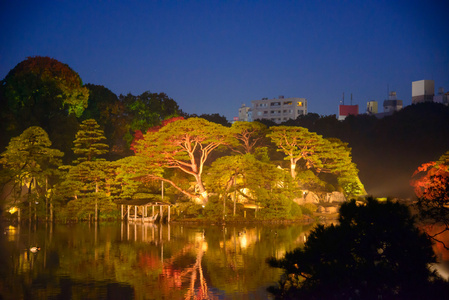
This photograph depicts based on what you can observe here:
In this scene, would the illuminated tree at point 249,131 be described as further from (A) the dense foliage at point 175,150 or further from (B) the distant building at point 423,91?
(B) the distant building at point 423,91

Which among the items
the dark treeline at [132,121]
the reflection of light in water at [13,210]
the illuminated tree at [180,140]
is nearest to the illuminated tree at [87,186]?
the illuminated tree at [180,140]

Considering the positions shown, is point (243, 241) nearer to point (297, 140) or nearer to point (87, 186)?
point (87, 186)

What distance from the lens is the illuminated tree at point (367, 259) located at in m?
10.8

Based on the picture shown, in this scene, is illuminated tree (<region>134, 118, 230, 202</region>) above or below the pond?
above

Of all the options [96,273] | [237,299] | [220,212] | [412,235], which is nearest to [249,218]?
[220,212]

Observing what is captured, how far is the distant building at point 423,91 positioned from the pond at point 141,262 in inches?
2534

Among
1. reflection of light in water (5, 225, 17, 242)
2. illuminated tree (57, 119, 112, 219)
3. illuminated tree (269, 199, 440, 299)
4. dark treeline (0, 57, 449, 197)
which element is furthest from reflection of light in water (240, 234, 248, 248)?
dark treeline (0, 57, 449, 197)

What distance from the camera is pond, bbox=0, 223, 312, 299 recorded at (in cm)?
1416

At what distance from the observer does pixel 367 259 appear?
11258 millimetres

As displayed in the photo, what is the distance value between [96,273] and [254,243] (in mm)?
10015

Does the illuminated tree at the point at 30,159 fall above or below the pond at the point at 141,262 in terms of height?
above

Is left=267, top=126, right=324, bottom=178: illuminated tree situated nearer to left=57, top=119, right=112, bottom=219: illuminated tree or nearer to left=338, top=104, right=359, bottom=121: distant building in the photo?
left=57, top=119, right=112, bottom=219: illuminated tree

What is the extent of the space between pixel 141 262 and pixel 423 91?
79.2 meters

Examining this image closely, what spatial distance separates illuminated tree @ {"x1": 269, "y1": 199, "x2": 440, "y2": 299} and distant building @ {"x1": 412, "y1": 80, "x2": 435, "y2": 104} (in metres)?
80.7
